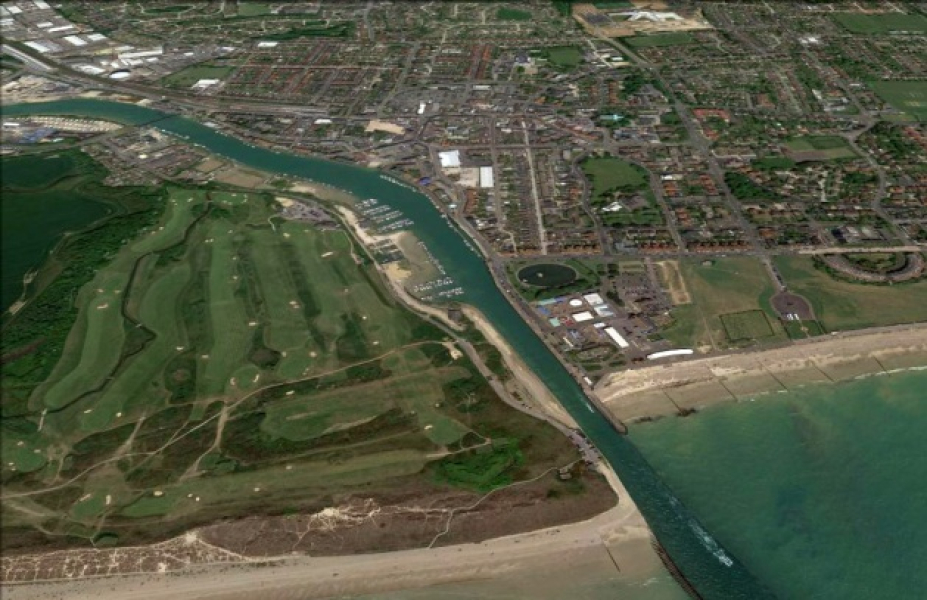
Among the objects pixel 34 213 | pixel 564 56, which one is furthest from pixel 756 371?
pixel 34 213

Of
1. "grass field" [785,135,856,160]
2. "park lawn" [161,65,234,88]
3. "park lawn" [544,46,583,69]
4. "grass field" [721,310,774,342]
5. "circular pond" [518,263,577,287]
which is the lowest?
"grass field" [721,310,774,342]

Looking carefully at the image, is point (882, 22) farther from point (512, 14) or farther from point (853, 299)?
point (853, 299)

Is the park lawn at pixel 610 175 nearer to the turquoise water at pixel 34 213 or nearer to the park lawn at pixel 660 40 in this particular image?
the park lawn at pixel 660 40

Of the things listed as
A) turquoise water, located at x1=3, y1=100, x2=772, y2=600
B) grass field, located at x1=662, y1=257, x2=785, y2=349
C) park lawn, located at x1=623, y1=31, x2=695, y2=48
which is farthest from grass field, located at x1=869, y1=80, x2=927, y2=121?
turquoise water, located at x1=3, y1=100, x2=772, y2=600

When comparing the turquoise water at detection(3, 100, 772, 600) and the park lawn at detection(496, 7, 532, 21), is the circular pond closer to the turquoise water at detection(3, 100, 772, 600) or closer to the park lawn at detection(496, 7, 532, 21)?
the turquoise water at detection(3, 100, 772, 600)

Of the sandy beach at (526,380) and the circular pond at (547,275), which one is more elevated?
the circular pond at (547,275)

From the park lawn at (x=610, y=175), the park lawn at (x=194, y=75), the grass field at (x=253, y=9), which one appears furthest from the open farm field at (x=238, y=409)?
the grass field at (x=253, y=9)
